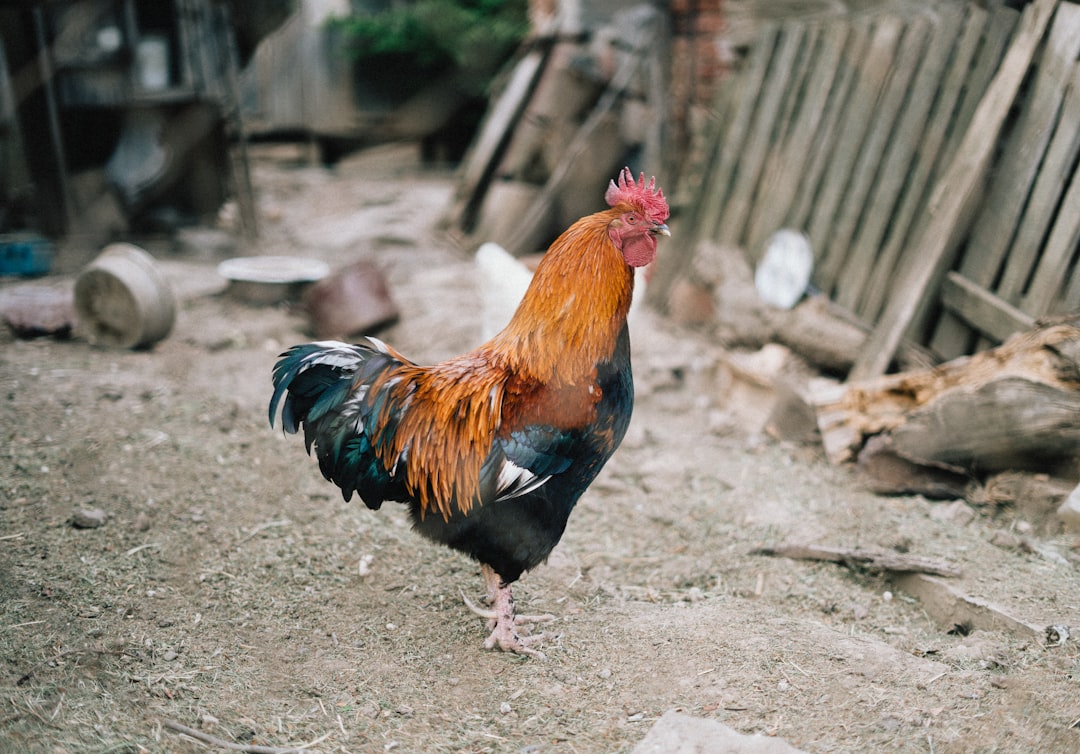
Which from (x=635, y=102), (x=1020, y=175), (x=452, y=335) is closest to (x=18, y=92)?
(x=452, y=335)

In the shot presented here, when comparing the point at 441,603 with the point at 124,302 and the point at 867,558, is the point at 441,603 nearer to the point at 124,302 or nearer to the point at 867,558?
the point at 867,558

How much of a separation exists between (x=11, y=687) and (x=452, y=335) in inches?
139

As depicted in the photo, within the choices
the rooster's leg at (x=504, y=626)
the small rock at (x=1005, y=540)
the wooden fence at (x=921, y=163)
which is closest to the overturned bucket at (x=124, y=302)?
the rooster's leg at (x=504, y=626)

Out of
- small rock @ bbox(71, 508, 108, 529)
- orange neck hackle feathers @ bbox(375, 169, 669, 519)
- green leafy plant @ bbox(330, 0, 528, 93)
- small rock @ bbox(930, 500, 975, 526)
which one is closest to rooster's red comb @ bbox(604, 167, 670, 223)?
orange neck hackle feathers @ bbox(375, 169, 669, 519)

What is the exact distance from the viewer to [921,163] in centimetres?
455

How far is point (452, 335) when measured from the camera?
559cm

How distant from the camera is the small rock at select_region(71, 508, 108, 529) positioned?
3309mm

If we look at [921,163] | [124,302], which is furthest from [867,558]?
[124,302]

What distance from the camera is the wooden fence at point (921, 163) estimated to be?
3.84 m

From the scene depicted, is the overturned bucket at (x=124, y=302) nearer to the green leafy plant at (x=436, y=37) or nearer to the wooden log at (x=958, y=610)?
the wooden log at (x=958, y=610)

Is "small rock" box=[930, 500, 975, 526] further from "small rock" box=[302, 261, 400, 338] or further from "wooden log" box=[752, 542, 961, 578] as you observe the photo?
"small rock" box=[302, 261, 400, 338]

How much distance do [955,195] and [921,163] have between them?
49 cm

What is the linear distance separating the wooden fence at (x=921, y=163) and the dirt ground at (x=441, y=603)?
1111 millimetres

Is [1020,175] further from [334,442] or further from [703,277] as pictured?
[334,442]
